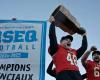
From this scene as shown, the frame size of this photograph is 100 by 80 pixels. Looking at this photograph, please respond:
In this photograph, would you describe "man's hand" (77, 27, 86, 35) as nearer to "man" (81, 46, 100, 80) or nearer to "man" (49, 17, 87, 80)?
"man" (49, 17, 87, 80)

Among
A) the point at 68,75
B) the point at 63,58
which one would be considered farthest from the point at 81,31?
the point at 68,75

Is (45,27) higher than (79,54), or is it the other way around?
(45,27)

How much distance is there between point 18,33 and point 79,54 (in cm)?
114

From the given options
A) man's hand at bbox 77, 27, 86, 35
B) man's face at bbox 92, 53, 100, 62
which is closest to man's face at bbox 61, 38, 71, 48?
man's hand at bbox 77, 27, 86, 35

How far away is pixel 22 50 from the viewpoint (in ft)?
17.7

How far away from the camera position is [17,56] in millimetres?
5363

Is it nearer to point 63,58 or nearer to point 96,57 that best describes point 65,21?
point 63,58

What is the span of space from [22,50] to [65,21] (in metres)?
0.90

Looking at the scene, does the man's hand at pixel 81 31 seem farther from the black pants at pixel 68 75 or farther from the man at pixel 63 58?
the black pants at pixel 68 75

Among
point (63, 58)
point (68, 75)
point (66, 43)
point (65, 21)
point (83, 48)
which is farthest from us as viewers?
point (83, 48)

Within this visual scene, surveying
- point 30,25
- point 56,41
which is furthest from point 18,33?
point 56,41

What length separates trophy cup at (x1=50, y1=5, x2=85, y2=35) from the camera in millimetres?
5199

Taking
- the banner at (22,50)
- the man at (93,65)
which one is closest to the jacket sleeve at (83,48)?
the man at (93,65)

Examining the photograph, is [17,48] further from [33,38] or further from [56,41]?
[56,41]
